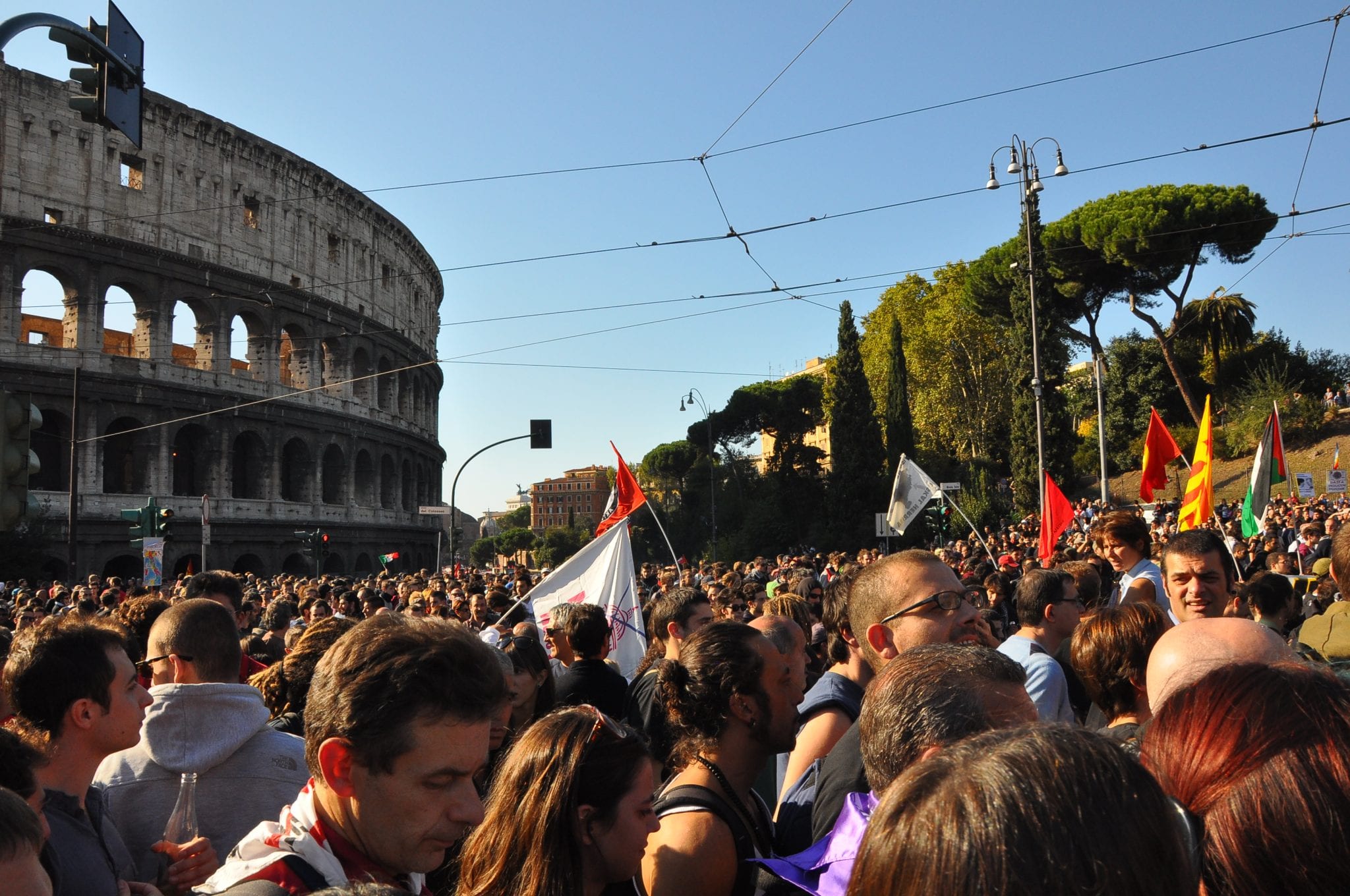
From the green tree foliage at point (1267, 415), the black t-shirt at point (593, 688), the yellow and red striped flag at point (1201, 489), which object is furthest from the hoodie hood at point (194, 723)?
the green tree foliage at point (1267, 415)

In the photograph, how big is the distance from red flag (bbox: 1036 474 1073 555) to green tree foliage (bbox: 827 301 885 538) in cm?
2708

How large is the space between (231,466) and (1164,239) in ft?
109

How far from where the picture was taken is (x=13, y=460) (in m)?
6.20

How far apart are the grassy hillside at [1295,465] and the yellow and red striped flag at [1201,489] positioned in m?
22.0

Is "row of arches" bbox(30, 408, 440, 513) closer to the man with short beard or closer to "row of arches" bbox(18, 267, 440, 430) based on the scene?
"row of arches" bbox(18, 267, 440, 430)

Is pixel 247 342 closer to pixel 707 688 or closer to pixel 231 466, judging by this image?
pixel 231 466

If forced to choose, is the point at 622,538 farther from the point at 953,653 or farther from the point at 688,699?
the point at 953,653

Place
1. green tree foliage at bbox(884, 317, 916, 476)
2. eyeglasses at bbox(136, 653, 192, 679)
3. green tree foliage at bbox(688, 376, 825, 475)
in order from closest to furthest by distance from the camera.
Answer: eyeglasses at bbox(136, 653, 192, 679) < green tree foliage at bbox(884, 317, 916, 476) < green tree foliage at bbox(688, 376, 825, 475)

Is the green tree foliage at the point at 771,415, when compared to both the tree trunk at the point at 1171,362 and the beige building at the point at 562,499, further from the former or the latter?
the beige building at the point at 562,499

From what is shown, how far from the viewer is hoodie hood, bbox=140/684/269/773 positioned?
2.89 meters

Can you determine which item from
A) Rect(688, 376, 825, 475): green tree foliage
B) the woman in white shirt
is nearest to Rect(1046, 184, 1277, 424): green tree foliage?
Rect(688, 376, 825, 475): green tree foliage

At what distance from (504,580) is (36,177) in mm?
20431

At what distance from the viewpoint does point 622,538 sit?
26.0ft

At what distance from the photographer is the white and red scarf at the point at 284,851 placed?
5.65 ft
